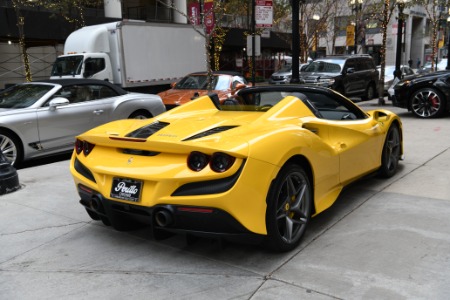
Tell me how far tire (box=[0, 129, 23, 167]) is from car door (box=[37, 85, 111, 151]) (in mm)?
393

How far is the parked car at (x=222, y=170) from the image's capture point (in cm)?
306

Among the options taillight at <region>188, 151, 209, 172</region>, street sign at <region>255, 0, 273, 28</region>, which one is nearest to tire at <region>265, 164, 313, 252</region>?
taillight at <region>188, 151, 209, 172</region>

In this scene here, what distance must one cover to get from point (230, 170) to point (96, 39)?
1365cm

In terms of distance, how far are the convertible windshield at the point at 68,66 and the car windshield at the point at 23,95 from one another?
6.63 metres

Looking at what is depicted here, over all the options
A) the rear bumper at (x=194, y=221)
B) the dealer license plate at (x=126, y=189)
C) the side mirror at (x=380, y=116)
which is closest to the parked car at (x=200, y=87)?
the side mirror at (x=380, y=116)

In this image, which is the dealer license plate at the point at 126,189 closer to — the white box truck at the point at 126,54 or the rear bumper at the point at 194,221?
the rear bumper at the point at 194,221

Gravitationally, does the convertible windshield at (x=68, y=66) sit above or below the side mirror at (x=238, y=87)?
above

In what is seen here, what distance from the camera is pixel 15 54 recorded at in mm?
23984

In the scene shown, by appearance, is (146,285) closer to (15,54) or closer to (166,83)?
(166,83)

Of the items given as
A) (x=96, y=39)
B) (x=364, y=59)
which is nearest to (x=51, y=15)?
(x=96, y=39)

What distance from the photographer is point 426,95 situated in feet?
36.4

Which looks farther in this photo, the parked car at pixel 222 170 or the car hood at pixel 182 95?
the car hood at pixel 182 95

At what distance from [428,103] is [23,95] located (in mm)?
9215

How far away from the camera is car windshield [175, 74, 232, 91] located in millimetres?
12562
